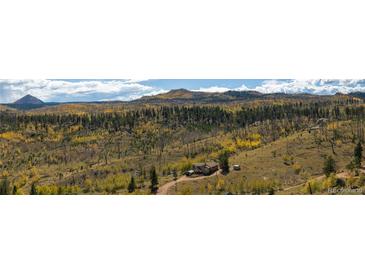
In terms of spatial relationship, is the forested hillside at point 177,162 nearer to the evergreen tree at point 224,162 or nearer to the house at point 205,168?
the evergreen tree at point 224,162

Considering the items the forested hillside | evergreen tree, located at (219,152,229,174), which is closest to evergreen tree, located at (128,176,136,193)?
the forested hillside

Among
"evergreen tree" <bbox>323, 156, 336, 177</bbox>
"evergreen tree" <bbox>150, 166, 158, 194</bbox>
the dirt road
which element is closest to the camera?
the dirt road

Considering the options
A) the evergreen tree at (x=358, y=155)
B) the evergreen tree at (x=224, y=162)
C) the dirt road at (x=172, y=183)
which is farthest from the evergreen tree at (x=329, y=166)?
the dirt road at (x=172, y=183)

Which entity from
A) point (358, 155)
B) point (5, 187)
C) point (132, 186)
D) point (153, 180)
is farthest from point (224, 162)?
point (5, 187)

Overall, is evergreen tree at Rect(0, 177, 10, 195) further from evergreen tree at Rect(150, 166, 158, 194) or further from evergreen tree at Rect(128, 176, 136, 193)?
evergreen tree at Rect(150, 166, 158, 194)

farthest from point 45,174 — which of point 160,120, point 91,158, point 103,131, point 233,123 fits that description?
point 233,123

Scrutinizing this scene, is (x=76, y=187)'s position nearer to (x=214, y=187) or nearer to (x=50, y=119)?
(x=214, y=187)
